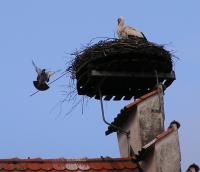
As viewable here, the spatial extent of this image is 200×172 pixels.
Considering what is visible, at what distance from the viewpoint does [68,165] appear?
23.5 ft

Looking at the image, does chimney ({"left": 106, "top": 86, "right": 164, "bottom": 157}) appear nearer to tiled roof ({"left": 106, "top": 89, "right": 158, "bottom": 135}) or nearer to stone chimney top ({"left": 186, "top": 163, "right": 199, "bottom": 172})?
tiled roof ({"left": 106, "top": 89, "right": 158, "bottom": 135})

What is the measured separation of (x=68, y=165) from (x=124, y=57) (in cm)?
179

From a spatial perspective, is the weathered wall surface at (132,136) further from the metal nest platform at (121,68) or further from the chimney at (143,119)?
the metal nest platform at (121,68)

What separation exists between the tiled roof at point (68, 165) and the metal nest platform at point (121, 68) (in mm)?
1195

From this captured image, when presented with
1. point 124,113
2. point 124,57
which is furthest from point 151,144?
point 124,57

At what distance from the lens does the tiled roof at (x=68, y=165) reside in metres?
6.92

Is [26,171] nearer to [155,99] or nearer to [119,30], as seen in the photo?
[155,99]

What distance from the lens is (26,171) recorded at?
22.5 ft

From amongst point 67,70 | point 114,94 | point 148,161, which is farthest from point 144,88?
point 148,161

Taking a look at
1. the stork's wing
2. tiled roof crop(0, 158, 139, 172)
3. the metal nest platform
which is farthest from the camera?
the stork's wing

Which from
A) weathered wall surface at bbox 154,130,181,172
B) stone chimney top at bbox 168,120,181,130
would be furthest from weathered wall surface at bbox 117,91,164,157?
weathered wall surface at bbox 154,130,181,172

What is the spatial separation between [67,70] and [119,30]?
2019 millimetres

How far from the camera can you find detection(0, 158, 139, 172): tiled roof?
6.92 meters

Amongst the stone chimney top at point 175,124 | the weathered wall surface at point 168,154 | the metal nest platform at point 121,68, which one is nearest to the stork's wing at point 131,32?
the metal nest platform at point 121,68
